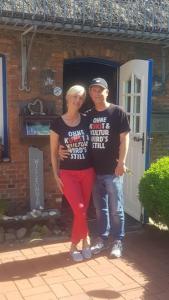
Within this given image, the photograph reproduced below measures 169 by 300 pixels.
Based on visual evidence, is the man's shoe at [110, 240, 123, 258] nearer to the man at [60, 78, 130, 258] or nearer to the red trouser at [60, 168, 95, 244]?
the man at [60, 78, 130, 258]

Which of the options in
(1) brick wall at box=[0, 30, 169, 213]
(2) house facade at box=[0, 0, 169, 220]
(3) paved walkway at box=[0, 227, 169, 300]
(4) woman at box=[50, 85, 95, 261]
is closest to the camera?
(3) paved walkway at box=[0, 227, 169, 300]

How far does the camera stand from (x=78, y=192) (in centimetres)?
454

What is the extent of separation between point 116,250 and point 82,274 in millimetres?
637

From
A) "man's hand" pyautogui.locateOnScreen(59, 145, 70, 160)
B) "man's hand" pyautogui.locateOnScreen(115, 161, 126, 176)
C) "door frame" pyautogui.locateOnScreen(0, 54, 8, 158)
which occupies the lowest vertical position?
"man's hand" pyautogui.locateOnScreen(115, 161, 126, 176)

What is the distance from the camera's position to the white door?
18.3ft

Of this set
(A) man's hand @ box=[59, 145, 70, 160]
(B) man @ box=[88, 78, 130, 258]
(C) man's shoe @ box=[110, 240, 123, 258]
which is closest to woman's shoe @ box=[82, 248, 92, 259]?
(B) man @ box=[88, 78, 130, 258]

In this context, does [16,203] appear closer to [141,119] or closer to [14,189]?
[14,189]

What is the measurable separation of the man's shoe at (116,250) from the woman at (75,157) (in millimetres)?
452

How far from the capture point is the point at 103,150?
4656 mm

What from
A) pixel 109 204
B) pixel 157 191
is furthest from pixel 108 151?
pixel 157 191

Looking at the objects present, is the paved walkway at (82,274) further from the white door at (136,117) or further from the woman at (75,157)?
the white door at (136,117)

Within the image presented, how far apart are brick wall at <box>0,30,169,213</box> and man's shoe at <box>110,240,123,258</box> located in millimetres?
1601

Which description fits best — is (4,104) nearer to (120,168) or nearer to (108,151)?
(108,151)

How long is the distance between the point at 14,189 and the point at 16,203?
213 millimetres
